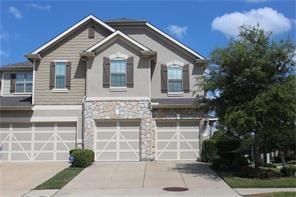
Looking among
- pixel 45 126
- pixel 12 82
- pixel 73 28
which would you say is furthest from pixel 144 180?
pixel 12 82

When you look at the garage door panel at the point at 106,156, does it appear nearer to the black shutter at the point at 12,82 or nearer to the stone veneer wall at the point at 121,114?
the stone veneer wall at the point at 121,114

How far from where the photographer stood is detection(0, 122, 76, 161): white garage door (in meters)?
27.0

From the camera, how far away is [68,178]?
62.3 feet

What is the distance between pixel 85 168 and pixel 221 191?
8.58 meters

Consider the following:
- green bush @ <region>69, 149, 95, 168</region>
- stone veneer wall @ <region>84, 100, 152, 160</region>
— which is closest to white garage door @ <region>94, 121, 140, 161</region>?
stone veneer wall @ <region>84, 100, 152, 160</region>

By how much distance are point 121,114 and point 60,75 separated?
451 centimetres

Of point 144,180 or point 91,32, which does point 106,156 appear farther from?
point 144,180

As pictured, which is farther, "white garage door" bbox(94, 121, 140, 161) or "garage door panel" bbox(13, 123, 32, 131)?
"garage door panel" bbox(13, 123, 32, 131)

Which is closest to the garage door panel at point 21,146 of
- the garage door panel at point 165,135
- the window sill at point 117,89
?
the window sill at point 117,89

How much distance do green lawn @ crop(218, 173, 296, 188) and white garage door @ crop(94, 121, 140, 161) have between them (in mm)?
8448

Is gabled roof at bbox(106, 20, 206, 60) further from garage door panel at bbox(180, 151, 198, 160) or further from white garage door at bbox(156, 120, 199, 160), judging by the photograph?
garage door panel at bbox(180, 151, 198, 160)

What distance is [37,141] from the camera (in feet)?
89.0

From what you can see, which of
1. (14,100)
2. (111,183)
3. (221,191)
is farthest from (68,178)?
(14,100)

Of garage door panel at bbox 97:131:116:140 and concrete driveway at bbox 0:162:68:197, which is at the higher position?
garage door panel at bbox 97:131:116:140
